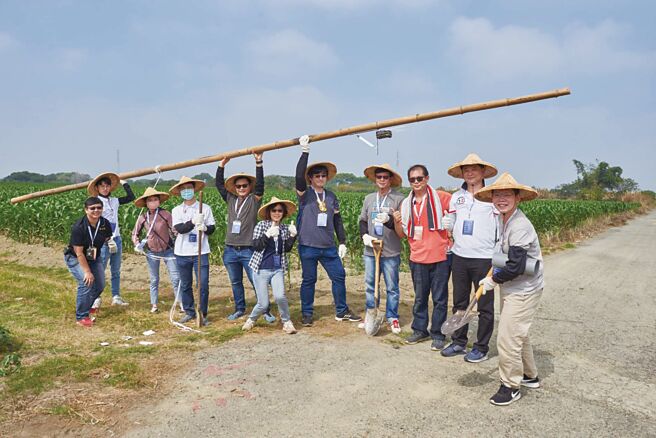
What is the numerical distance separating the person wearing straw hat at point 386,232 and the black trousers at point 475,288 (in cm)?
101

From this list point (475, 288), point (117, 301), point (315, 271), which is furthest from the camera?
point (117, 301)

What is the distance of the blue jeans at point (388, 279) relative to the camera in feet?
20.5

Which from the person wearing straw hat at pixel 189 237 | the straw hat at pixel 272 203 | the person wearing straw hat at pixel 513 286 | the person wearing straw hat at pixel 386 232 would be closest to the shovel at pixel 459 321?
the person wearing straw hat at pixel 513 286

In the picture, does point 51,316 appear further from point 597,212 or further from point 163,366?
point 597,212

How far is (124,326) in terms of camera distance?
6.90 meters

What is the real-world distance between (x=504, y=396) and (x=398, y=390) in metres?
0.95

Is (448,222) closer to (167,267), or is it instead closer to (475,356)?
(475,356)

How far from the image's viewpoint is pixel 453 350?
18.1 feet

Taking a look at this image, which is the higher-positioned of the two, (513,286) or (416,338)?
(513,286)

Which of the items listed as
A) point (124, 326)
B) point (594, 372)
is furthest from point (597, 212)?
point (124, 326)

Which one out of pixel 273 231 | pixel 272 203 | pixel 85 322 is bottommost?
pixel 85 322

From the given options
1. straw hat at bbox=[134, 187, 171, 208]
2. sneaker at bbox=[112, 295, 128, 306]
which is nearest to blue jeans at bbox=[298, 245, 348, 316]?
straw hat at bbox=[134, 187, 171, 208]

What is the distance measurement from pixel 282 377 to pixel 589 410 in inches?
111

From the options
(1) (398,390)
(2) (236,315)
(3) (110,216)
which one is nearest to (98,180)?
(3) (110,216)
